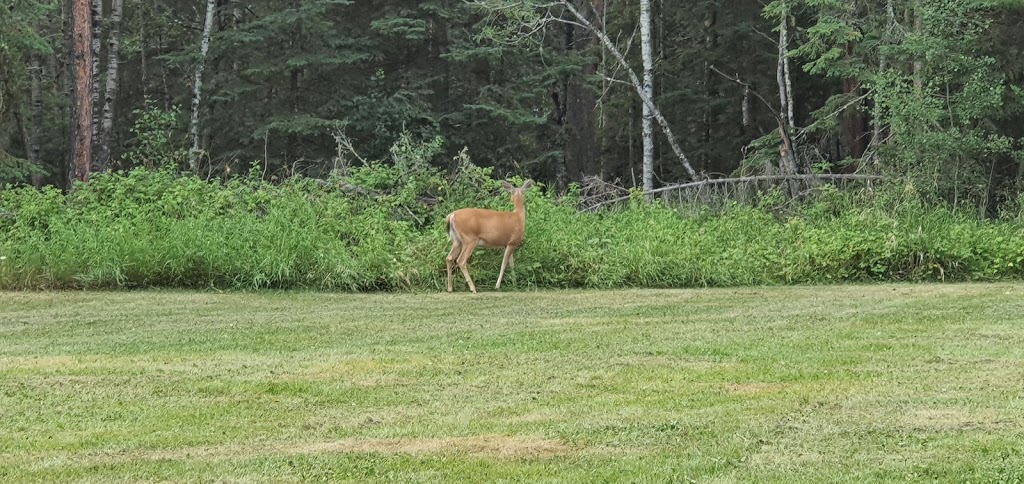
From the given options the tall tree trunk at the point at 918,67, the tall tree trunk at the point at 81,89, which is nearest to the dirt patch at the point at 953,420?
the tall tree trunk at the point at 918,67

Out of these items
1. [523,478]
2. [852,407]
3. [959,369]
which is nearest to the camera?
[523,478]

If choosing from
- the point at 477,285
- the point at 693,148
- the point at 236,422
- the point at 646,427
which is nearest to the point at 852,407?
the point at 646,427

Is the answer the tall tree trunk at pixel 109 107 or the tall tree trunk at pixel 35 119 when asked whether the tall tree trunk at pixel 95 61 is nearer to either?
the tall tree trunk at pixel 109 107

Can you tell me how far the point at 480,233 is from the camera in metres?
12.0

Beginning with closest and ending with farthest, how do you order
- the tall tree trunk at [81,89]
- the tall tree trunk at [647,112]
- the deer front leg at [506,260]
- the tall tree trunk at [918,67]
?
1. the deer front leg at [506,260]
2. the tall tree trunk at [918,67]
3. the tall tree trunk at [81,89]
4. the tall tree trunk at [647,112]

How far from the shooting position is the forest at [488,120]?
13266 millimetres

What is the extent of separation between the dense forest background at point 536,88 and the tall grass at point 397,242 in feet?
8.29

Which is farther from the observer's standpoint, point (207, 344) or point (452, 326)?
point (452, 326)

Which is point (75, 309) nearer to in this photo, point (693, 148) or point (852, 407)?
point (852, 407)

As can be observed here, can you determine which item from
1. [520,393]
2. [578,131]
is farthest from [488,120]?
[520,393]

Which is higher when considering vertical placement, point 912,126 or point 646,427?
point 912,126

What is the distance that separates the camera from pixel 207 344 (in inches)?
312

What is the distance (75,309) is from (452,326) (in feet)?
12.5

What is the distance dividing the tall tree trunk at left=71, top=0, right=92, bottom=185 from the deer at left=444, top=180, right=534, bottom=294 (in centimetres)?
1049
